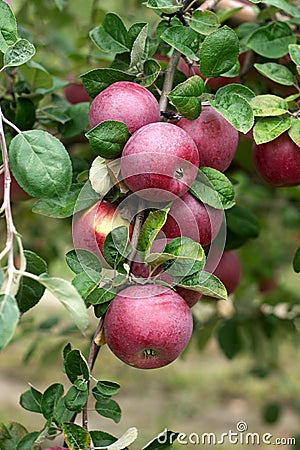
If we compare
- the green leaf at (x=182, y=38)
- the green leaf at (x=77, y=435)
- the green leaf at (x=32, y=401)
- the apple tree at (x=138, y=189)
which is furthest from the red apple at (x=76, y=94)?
the green leaf at (x=77, y=435)

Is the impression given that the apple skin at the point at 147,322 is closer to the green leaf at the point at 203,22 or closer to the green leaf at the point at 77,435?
the green leaf at the point at 77,435

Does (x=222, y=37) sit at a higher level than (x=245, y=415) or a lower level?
higher

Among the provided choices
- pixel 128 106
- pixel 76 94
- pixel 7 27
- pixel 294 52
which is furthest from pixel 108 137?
pixel 76 94

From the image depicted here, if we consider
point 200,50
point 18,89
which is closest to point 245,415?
point 18,89

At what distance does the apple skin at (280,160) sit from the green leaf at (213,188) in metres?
0.11

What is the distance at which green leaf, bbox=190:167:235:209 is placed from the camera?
2.28 ft

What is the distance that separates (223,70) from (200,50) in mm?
37

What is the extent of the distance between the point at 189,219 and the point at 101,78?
191 millimetres

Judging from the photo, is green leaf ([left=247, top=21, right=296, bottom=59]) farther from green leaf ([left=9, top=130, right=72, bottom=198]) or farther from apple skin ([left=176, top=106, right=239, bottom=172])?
green leaf ([left=9, top=130, right=72, bottom=198])

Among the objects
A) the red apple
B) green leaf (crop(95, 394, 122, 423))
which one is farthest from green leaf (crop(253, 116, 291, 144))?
the red apple

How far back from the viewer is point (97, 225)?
0.69 metres

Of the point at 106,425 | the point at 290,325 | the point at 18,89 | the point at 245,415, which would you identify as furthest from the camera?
the point at 245,415

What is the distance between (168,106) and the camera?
30.3 inches

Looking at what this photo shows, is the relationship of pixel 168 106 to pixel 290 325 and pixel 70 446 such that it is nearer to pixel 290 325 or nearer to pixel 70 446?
pixel 70 446
